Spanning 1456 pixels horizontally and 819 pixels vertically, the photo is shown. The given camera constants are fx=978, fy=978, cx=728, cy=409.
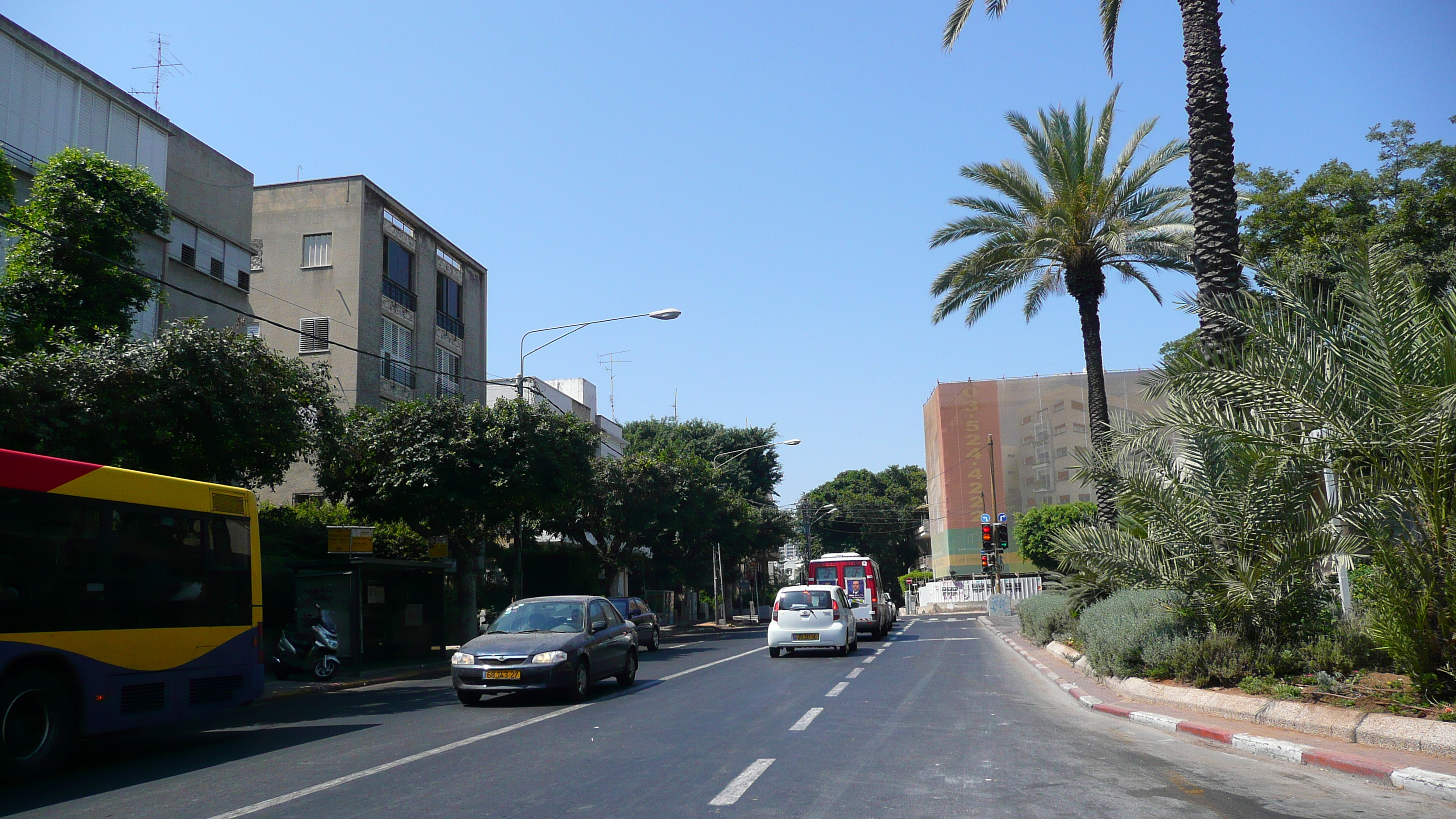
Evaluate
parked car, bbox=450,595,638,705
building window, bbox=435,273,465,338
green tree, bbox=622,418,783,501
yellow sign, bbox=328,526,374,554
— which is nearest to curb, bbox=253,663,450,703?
yellow sign, bbox=328,526,374,554

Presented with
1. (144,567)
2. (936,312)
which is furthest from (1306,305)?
(936,312)

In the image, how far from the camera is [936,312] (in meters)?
25.5

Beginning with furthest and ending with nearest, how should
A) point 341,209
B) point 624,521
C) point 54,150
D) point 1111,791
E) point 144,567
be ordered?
Answer: point 624,521, point 341,209, point 54,150, point 144,567, point 1111,791

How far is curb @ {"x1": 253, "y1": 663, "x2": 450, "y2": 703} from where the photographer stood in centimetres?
1650

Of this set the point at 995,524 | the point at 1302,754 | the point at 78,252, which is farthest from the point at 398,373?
the point at 1302,754

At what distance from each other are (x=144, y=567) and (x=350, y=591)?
1007cm

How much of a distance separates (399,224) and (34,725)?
1170 inches

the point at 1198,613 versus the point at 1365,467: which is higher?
the point at 1365,467

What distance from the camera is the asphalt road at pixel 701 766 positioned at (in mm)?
6723

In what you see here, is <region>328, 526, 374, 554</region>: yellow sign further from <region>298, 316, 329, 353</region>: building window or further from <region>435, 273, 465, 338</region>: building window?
<region>435, 273, 465, 338</region>: building window

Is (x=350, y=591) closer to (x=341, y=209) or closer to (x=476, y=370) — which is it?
(x=341, y=209)

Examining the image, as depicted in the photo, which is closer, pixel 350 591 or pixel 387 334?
pixel 350 591

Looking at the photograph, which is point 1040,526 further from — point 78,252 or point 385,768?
point 385,768

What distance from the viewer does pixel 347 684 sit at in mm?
18312
